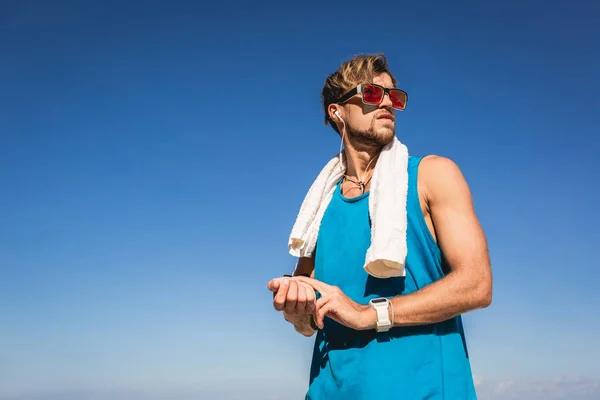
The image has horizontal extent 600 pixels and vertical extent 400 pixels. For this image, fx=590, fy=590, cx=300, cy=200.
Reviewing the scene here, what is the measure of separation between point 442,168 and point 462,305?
0.91 meters

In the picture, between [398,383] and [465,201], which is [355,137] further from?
[398,383]

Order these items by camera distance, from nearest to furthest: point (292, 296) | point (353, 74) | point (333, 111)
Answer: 1. point (292, 296)
2. point (353, 74)
3. point (333, 111)

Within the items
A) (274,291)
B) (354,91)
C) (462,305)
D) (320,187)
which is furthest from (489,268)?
(354,91)

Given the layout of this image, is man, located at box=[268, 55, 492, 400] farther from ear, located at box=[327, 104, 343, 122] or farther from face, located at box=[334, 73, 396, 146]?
ear, located at box=[327, 104, 343, 122]

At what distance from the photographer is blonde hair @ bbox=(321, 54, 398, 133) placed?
4.95 m

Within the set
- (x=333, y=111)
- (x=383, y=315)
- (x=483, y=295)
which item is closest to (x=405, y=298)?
(x=383, y=315)

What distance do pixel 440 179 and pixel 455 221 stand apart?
0.32 meters

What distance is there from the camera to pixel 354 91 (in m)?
4.85

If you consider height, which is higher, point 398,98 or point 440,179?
point 398,98

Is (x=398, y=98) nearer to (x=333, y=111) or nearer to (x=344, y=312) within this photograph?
(x=333, y=111)

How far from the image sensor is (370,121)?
15.2ft

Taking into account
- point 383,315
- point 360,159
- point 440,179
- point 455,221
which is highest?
point 360,159

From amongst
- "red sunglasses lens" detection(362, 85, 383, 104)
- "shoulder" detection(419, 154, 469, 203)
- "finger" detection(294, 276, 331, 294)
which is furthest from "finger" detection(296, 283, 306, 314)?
"red sunglasses lens" detection(362, 85, 383, 104)

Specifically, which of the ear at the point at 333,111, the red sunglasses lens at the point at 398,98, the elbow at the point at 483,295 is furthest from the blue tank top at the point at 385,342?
the ear at the point at 333,111
